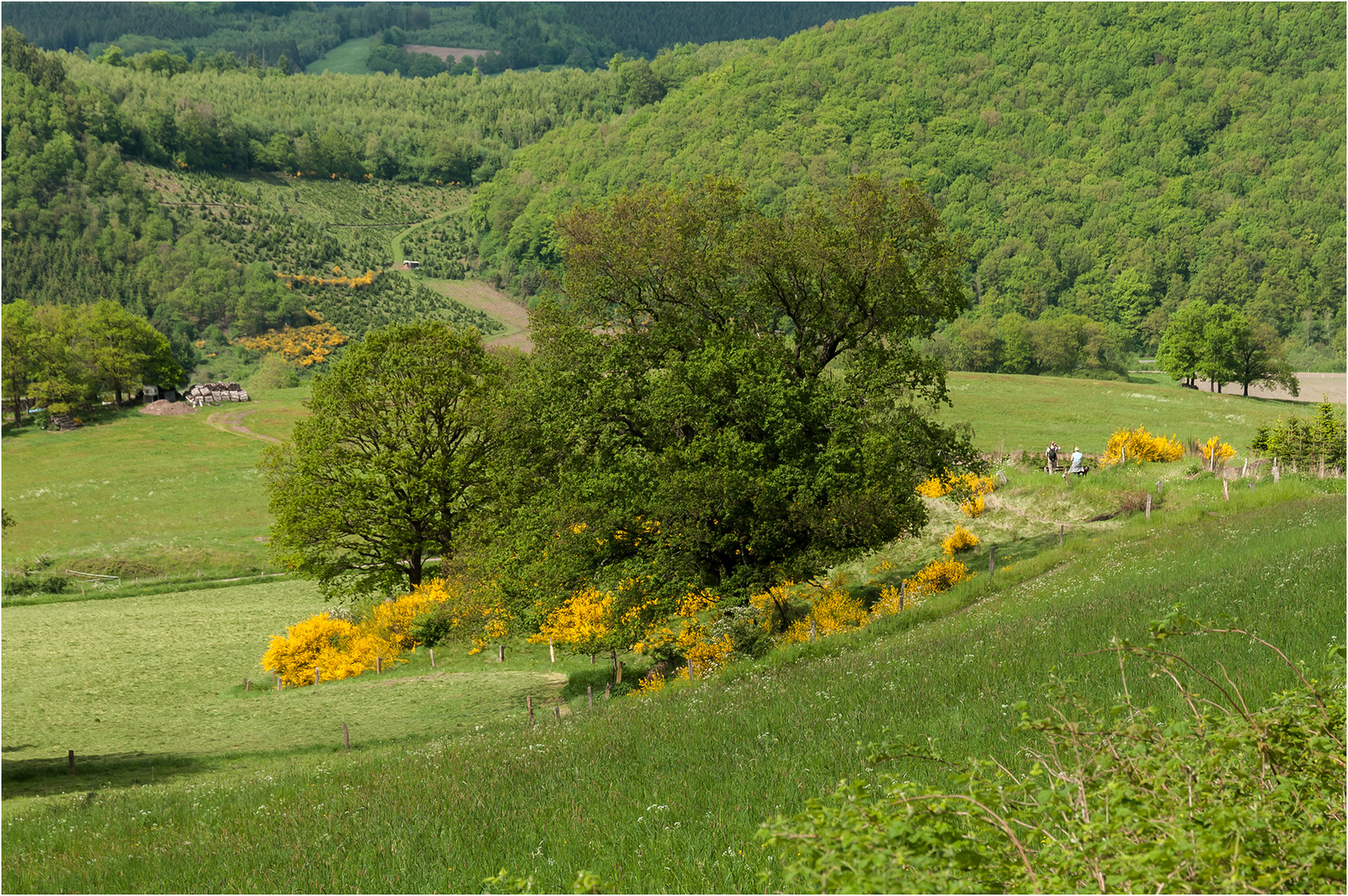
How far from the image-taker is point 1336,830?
4355mm

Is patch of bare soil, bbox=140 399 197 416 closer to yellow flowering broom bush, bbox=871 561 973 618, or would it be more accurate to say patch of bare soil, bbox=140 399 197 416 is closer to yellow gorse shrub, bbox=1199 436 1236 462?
yellow flowering broom bush, bbox=871 561 973 618

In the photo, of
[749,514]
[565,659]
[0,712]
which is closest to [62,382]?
[0,712]

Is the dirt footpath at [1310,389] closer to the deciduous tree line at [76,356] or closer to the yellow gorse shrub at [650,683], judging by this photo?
the yellow gorse shrub at [650,683]

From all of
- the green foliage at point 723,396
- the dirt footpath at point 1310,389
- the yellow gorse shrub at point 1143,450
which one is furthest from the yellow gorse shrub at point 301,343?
the green foliage at point 723,396

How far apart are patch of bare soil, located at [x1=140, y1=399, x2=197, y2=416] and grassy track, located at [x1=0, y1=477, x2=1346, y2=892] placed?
10205 centimetres

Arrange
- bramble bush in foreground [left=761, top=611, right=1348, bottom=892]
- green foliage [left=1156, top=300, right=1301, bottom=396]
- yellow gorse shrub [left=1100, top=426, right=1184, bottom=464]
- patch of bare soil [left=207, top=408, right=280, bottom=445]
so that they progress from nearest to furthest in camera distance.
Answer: bramble bush in foreground [left=761, top=611, right=1348, bottom=892] → yellow gorse shrub [left=1100, top=426, right=1184, bottom=464] → patch of bare soil [left=207, top=408, right=280, bottom=445] → green foliage [left=1156, top=300, right=1301, bottom=396]

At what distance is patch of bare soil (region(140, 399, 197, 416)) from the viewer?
109 m

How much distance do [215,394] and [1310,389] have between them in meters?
147

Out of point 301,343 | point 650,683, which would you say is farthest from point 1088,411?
point 301,343

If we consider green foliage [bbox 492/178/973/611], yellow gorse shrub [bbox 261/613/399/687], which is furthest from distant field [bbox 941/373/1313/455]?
yellow gorse shrub [bbox 261/613/399/687]

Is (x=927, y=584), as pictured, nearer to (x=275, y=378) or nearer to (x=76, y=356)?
(x=76, y=356)

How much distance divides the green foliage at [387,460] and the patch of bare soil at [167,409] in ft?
276

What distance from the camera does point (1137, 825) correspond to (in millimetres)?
4191

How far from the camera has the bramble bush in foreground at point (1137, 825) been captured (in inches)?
154
